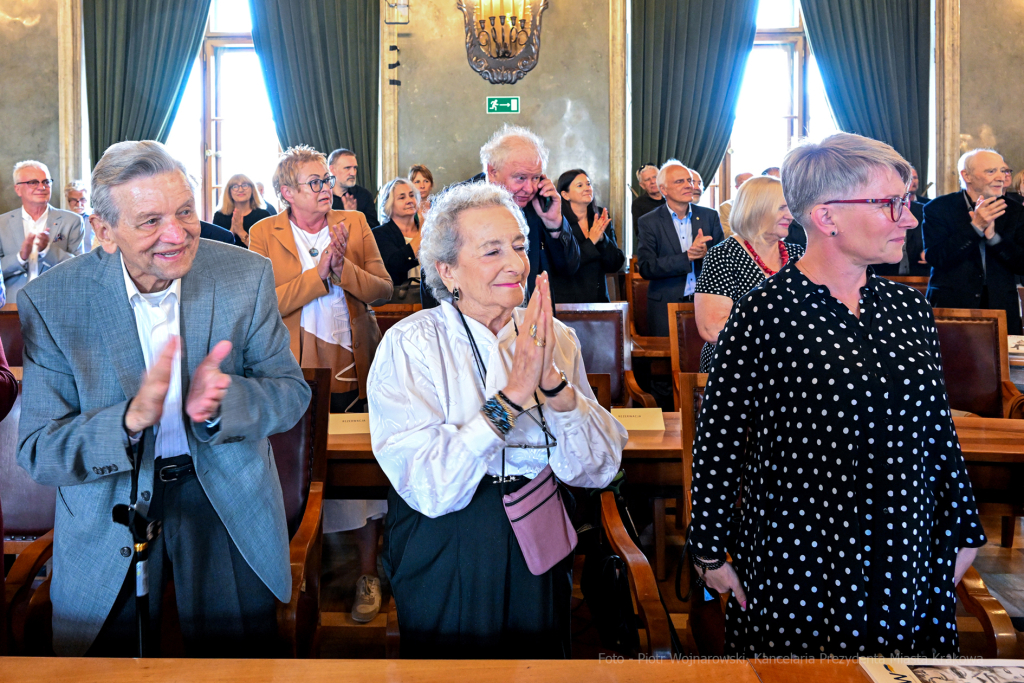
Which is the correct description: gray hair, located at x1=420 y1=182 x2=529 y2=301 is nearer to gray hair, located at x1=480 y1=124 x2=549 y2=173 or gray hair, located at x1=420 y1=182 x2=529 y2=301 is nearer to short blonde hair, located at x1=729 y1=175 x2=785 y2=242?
gray hair, located at x1=480 y1=124 x2=549 y2=173

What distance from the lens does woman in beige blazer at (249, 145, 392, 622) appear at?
119 inches

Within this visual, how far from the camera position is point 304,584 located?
72.9 inches

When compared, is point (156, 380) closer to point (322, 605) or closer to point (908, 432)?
point (908, 432)

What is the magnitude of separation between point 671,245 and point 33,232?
4010 mm

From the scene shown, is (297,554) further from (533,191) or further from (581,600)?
(533,191)

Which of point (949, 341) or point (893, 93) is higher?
point (893, 93)

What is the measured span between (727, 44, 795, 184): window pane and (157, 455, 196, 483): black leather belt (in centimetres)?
768

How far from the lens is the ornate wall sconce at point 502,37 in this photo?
6590mm

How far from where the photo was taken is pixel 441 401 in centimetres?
Result: 161

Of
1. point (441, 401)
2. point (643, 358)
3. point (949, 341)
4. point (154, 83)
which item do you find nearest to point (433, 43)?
point (154, 83)

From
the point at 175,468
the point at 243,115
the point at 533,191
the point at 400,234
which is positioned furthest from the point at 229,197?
the point at 175,468

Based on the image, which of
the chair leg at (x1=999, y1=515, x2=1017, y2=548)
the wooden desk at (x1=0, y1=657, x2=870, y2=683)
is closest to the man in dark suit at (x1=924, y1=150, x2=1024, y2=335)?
the chair leg at (x1=999, y1=515, x2=1017, y2=548)

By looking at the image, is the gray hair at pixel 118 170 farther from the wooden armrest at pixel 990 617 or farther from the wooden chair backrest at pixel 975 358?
the wooden chair backrest at pixel 975 358

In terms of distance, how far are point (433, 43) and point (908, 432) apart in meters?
6.80
